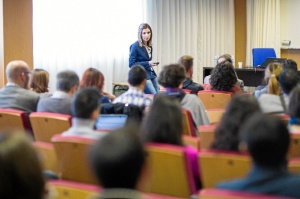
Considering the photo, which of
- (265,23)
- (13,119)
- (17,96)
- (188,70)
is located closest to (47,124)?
(13,119)

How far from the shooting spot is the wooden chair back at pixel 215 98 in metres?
5.45

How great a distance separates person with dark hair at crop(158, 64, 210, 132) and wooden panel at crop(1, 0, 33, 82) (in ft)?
11.8

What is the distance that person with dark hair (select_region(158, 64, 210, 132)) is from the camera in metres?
4.60

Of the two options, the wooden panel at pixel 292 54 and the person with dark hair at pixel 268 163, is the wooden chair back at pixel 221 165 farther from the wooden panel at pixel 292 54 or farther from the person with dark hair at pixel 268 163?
the wooden panel at pixel 292 54

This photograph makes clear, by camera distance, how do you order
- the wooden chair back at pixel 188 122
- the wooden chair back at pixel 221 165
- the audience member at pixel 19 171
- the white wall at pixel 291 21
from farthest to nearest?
the white wall at pixel 291 21 < the wooden chair back at pixel 188 122 < the wooden chair back at pixel 221 165 < the audience member at pixel 19 171

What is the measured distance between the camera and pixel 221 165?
264cm

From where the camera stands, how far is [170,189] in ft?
9.48

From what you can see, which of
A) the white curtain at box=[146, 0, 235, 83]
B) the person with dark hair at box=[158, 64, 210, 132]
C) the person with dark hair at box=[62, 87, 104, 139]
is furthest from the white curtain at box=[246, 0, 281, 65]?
the person with dark hair at box=[62, 87, 104, 139]

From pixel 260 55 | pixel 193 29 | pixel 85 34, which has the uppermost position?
pixel 193 29

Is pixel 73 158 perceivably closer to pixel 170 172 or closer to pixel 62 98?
pixel 170 172

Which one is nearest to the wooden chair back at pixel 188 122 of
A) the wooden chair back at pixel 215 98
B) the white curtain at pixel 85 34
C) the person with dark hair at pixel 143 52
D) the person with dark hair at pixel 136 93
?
the person with dark hair at pixel 136 93

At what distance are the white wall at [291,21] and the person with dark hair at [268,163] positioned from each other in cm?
982

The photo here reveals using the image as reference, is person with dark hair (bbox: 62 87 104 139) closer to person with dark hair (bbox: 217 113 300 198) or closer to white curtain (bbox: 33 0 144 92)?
person with dark hair (bbox: 217 113 300 198)

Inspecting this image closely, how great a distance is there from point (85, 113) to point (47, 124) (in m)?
0.71
